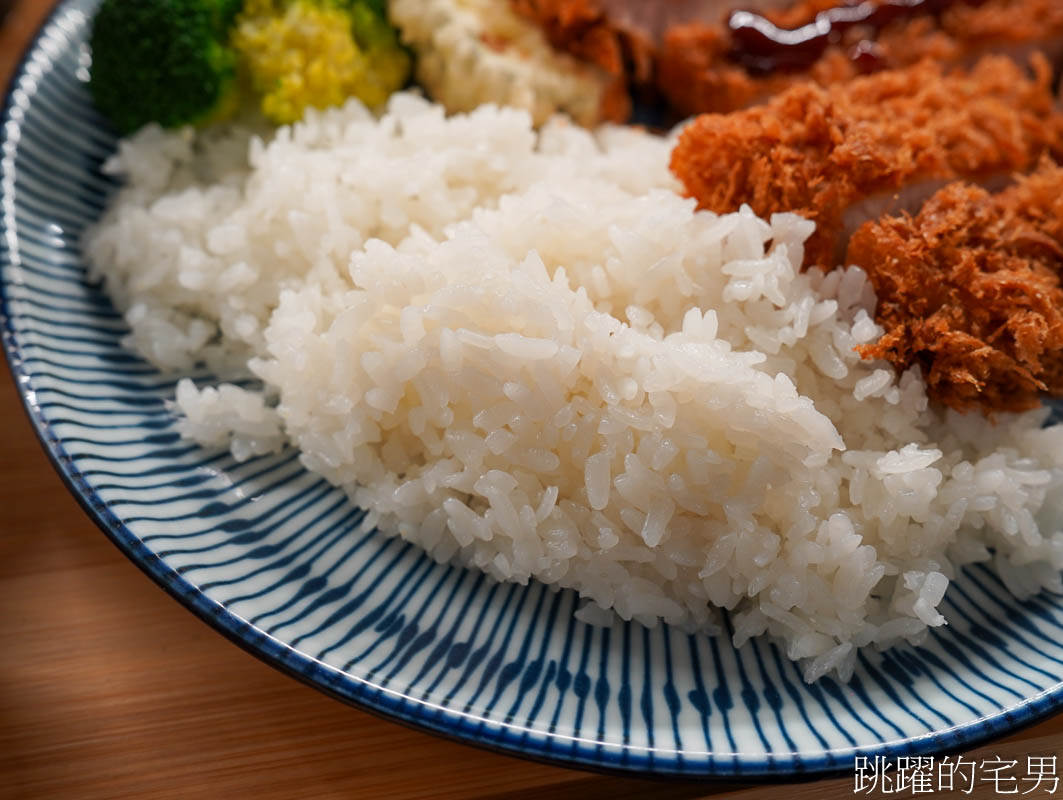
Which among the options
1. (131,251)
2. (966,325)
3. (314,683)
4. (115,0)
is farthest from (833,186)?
(115,0)

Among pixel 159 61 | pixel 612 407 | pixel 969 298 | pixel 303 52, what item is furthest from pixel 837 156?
pixel 159 61

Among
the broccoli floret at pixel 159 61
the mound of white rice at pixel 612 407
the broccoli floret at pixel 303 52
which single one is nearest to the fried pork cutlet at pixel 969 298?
the mound of white rice at pixel 612 407

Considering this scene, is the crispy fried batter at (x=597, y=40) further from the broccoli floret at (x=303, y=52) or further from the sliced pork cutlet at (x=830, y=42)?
the broccoli floret at (x=303, y=52)

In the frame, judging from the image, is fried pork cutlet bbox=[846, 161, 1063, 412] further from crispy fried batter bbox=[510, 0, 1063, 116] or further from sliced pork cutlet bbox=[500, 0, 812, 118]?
sliced pork cutlet bbox=[500, 0, 812, 118]

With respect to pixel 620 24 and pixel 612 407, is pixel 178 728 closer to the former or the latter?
pixel 612 407

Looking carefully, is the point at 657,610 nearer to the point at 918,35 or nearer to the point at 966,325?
the point at 966,325

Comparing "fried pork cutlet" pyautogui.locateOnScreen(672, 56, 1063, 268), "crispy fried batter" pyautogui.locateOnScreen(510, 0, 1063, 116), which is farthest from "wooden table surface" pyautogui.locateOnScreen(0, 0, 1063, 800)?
"crispy fried batter" pyautogui.locateOnScreen(510, 0, 1063, 116)
